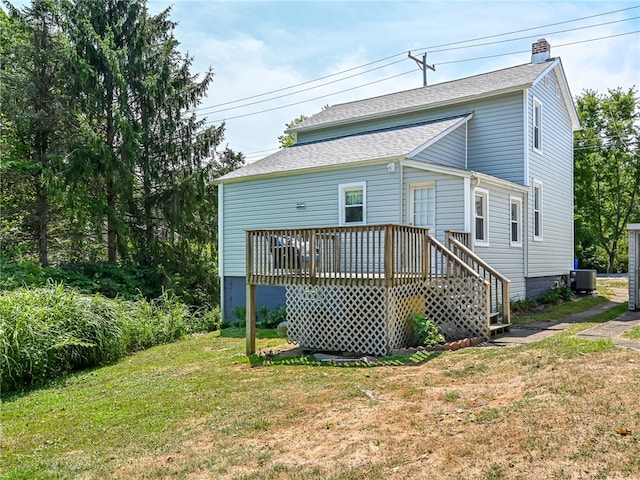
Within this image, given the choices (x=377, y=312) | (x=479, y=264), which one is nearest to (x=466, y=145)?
(x=479, y=264)

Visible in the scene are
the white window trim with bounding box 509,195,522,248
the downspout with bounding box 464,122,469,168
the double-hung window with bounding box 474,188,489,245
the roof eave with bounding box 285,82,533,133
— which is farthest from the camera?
the downspout with bounding box 464,122,469,168

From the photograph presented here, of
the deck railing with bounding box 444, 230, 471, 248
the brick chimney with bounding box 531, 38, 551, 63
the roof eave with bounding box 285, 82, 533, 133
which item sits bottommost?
the deck railing with bounding box 444, 230, 471, 248

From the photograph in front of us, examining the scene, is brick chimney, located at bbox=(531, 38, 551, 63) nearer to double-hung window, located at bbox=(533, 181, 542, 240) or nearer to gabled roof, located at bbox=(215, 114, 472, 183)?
gabled roof, located at bbox=(215, 114, 472, 183)

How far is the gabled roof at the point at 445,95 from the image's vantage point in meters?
14.4

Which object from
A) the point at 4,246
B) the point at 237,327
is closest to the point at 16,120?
the point at 4,246

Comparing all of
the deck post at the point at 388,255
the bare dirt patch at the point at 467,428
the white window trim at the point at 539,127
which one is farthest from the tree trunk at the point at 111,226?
the white window trim at the point at 539,127

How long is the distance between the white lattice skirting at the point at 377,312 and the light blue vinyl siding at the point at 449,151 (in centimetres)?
428

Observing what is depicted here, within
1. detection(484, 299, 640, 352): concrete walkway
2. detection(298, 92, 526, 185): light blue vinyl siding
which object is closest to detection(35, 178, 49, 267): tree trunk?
detection(298, 92, 526, 185): light blue vinyl siding

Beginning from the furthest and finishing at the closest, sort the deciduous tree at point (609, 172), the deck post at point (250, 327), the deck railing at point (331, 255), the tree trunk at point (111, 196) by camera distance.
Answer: the deciduous tree at point (609, 172) < the tree trunk at point (111, 196) < the deck post at point (250, 327) < the deck railing at point (331, 255)

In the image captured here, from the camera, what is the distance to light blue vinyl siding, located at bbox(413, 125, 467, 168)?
12703 mm

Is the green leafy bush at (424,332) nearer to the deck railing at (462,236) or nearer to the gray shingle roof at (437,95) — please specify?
the deck railing at (462,236)

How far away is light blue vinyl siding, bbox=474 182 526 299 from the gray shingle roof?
3397 mm

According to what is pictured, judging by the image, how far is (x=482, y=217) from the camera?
11.7 metres

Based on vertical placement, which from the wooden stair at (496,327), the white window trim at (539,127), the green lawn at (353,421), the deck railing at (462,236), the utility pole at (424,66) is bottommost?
the green lawn at (353,421)
